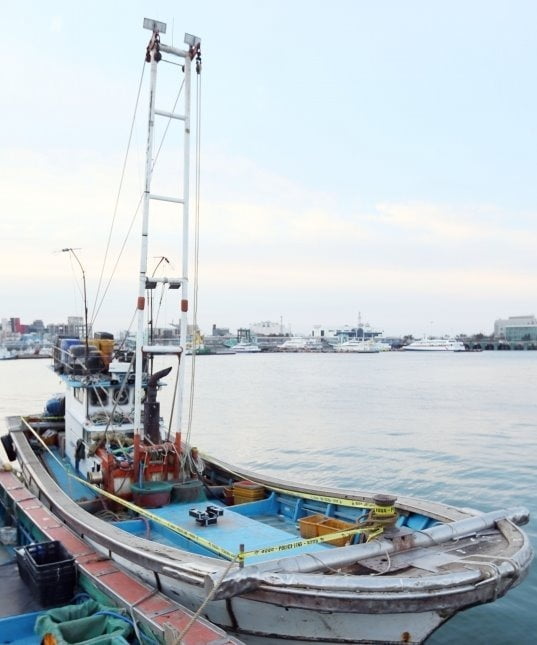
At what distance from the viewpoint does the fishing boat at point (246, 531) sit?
6203 mm

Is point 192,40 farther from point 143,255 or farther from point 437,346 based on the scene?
point 437,346

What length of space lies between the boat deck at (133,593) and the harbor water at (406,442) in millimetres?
4654

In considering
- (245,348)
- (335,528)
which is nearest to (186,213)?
(335,528)

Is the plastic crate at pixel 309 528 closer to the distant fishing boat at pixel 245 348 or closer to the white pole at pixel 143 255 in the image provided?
the white pole at pixel 143 255

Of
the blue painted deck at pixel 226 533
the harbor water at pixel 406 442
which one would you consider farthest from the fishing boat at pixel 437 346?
the blue painted deck at pixel 226 533

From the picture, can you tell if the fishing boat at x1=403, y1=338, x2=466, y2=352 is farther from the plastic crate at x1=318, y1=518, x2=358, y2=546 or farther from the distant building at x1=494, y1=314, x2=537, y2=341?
the plastic crate at x1=318, y1=518, x2=358, y2=546

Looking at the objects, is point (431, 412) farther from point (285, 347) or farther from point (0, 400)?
point (285, 347)

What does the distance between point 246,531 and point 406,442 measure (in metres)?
19.9

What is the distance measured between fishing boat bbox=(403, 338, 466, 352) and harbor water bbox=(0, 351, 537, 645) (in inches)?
4653

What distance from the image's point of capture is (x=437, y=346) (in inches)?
6870

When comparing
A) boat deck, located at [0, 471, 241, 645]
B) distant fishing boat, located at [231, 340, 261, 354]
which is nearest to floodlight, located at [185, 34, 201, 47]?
boat deck, located at [0, 471, 241, 645]

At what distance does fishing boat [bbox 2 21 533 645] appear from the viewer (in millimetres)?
6203

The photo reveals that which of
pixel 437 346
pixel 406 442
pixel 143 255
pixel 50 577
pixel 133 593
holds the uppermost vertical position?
pixel 143 255

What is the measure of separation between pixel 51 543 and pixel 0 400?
136 ft
